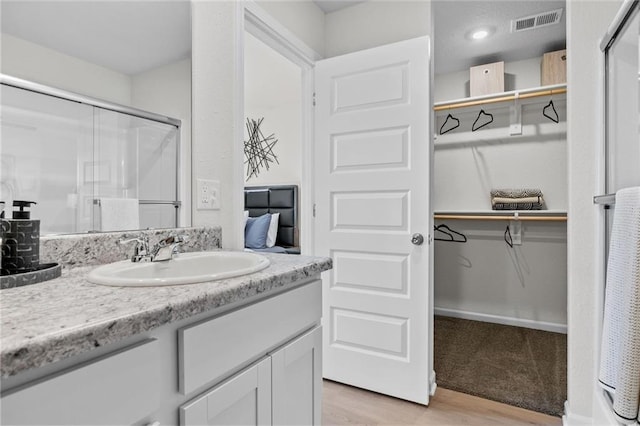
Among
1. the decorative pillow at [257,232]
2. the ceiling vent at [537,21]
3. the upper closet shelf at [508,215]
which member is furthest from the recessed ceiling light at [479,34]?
the decorative pillow at [257,232]

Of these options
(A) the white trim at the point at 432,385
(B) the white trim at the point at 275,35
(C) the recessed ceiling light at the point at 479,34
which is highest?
(C) the recessed ceiling light at the point at 479,34

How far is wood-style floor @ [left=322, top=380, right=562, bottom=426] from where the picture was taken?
183 centimetres

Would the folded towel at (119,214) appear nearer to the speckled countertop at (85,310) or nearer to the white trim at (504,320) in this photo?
the speckled countertop at (85,310)

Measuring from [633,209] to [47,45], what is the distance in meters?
1.81

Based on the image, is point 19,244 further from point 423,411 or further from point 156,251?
point 423,411

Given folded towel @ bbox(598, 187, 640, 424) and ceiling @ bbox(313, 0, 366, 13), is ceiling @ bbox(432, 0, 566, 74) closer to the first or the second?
ceiling @ bbox(313, 0, 366, 13)

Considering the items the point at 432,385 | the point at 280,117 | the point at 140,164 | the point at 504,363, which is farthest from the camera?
the point at 280,117

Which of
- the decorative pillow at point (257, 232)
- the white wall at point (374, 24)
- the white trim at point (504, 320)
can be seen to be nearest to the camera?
the white wall at point (374, 24)

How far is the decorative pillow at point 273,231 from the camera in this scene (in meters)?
3.76

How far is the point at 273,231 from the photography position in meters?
3.82

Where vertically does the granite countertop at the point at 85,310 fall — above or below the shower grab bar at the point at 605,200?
below

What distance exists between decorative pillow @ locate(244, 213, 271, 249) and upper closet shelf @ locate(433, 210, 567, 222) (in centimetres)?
179

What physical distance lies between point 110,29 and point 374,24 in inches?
63.4

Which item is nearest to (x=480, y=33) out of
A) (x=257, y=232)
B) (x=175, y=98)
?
(x=175, y=98)
